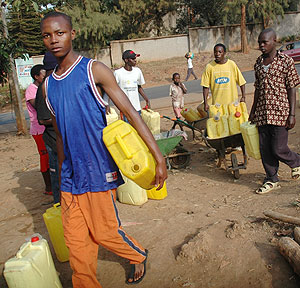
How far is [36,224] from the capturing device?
4484 mm

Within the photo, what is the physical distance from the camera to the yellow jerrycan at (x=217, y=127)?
5566 mm

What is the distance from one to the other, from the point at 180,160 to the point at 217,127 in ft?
3.64

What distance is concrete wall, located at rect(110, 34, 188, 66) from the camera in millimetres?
29250

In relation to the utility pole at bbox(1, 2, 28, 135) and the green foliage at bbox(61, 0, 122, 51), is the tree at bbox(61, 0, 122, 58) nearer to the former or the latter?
the green foliage at bbox(61, 0, 122, 51)

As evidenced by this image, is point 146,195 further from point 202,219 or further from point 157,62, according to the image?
point 157,62


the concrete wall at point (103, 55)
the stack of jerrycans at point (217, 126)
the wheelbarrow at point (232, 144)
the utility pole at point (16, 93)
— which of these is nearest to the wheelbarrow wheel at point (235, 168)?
the wheelbarrow at point (232, 144)

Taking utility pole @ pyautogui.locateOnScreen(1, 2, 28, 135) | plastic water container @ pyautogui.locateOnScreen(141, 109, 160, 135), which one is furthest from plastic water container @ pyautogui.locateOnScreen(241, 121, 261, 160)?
utility pole @ pyautogui.locateOnScreen(1, 2, 28, 135)

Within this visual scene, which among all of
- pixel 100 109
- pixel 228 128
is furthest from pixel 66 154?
pixel 228 128

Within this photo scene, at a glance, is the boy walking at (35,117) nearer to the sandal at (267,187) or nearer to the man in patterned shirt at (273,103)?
the man in patterned shirt at (273,103)

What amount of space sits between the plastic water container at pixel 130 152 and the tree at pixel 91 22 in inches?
1061

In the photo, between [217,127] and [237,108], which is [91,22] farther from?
[217,127]

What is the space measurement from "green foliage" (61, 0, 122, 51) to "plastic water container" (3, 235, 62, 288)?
26822 millimetres

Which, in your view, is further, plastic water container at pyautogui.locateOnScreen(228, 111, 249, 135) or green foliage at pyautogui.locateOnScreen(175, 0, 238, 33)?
green foliage at pyautogui.locateOnScreen(175, 0, 238, 33)

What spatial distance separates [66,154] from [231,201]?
8.81ft
